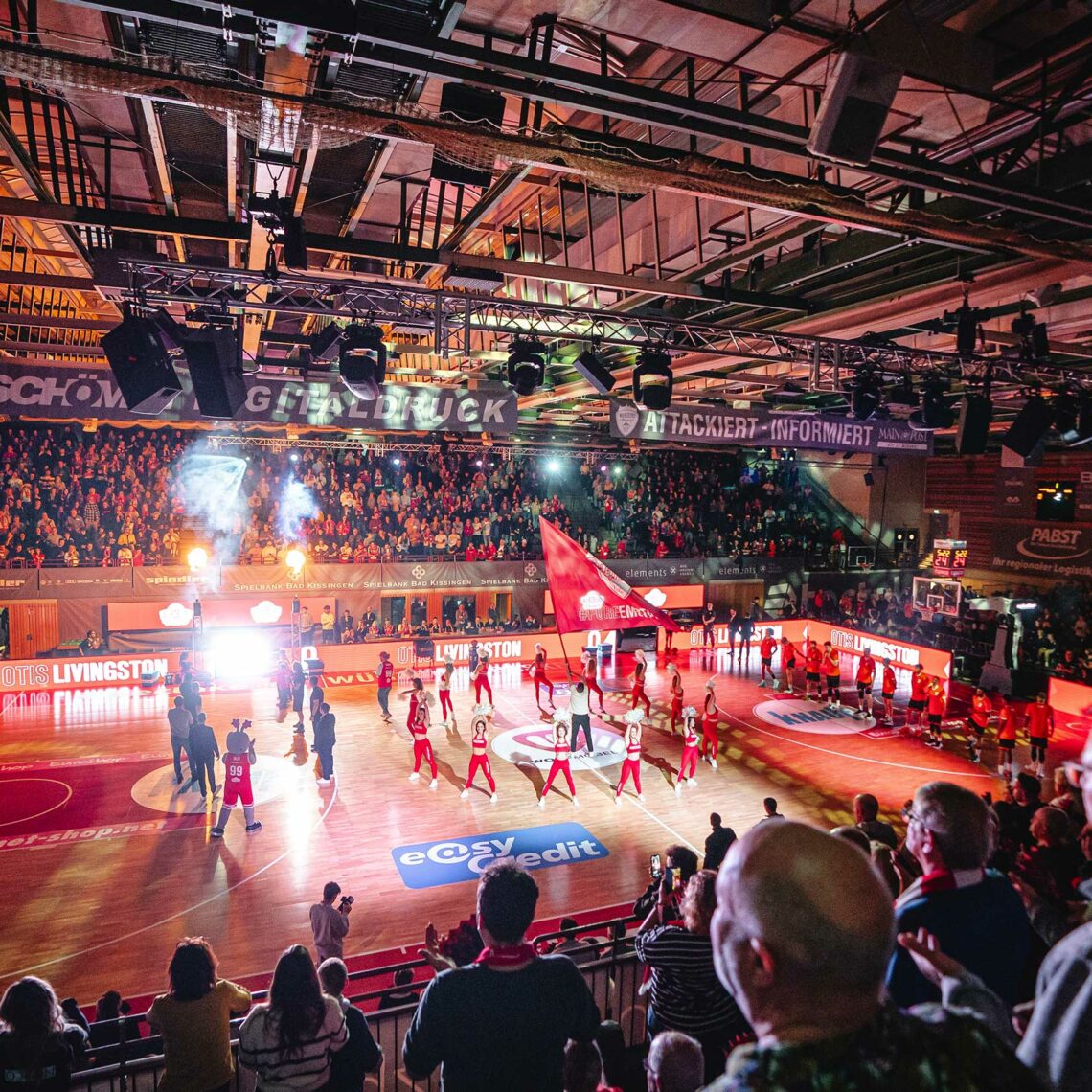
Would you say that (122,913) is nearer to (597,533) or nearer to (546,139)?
(546,139)

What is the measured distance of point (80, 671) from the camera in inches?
736

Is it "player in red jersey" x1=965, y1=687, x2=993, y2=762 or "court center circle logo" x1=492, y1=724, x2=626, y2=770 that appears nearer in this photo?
"court center circle logo" x1=492, y1=724, x2=626, y2=770

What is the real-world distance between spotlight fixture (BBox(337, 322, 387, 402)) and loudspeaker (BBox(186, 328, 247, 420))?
4.66 feet

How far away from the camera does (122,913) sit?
859 centimetres

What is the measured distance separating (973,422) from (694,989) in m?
11.8

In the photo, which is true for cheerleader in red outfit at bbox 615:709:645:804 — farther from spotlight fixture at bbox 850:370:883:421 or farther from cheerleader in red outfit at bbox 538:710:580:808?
spotlight fixture at bbox 850:370:883:421

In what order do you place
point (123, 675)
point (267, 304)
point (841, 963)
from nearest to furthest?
point (841, 963) → point (267, 304) → point (123, 675)

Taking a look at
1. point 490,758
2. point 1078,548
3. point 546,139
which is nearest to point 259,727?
point 490,758

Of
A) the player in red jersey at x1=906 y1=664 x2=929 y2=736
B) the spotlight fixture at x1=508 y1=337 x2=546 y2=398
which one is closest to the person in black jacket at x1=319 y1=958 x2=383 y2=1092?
the spotlight fixture at x1=508 y1=337 x2=546 y2=398

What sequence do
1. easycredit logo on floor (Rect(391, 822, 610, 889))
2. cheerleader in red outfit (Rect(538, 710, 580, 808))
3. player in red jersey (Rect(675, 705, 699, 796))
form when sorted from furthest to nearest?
player in red jersey (Rect(675, 705, 699, 796))
cheerleader in red outfit (Rect(538, 710, 580, 808))
easycredit logo on floor (Rect(391, 822, 610, 889))

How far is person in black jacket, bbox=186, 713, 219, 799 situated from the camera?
11.5 m

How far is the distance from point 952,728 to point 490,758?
34.7 feet

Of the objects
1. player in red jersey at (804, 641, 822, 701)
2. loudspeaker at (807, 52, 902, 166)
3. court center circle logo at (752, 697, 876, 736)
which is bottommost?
court center circle logo at (752, 697, 876, 736)

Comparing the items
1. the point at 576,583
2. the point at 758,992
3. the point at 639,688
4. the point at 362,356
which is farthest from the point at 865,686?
the point at 758,992
